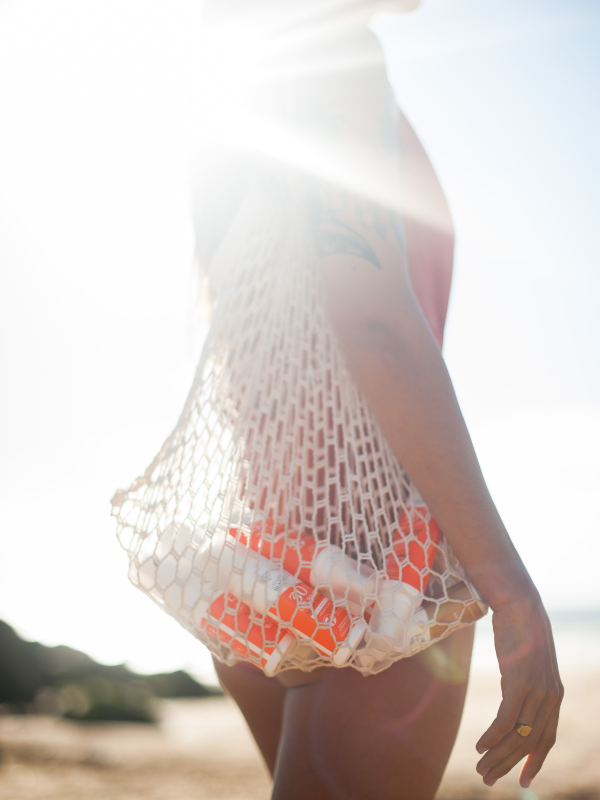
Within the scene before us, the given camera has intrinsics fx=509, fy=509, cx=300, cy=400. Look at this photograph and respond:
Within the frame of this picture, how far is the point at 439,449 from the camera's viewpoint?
0.88m

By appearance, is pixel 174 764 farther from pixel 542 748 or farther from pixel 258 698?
pixel 542 748

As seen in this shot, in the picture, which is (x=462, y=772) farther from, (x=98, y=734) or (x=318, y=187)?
(x=318, y=187)

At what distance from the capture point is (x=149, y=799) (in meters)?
2.93

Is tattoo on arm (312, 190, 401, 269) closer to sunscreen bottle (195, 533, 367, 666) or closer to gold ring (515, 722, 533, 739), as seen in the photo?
sunscreen bottle (195, 533, 367, 666)

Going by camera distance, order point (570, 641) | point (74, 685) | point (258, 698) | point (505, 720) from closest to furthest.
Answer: point (505, 720) → point (258, 698) → point (74, 685) → point (570, 641)

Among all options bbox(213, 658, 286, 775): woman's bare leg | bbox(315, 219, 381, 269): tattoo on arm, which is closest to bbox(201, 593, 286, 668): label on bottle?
bbox(213, 658, 286, 775): woman's bare leg

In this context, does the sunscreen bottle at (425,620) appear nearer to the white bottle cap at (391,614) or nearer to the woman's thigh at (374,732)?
the white bottle cap at (391,614)

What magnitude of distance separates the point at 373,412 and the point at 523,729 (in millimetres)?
558

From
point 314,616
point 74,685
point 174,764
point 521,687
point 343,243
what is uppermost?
point 343,243

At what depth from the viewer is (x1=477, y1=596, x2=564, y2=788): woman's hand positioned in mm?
797

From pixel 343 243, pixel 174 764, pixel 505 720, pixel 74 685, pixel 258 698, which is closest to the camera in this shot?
pixel 505 720

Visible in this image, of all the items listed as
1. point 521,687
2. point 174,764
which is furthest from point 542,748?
point 174,764

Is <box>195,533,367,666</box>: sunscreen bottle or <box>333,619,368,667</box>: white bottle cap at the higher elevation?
<box>195,533,367,666</box>: sunscreen bottle

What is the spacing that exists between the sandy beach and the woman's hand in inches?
103
